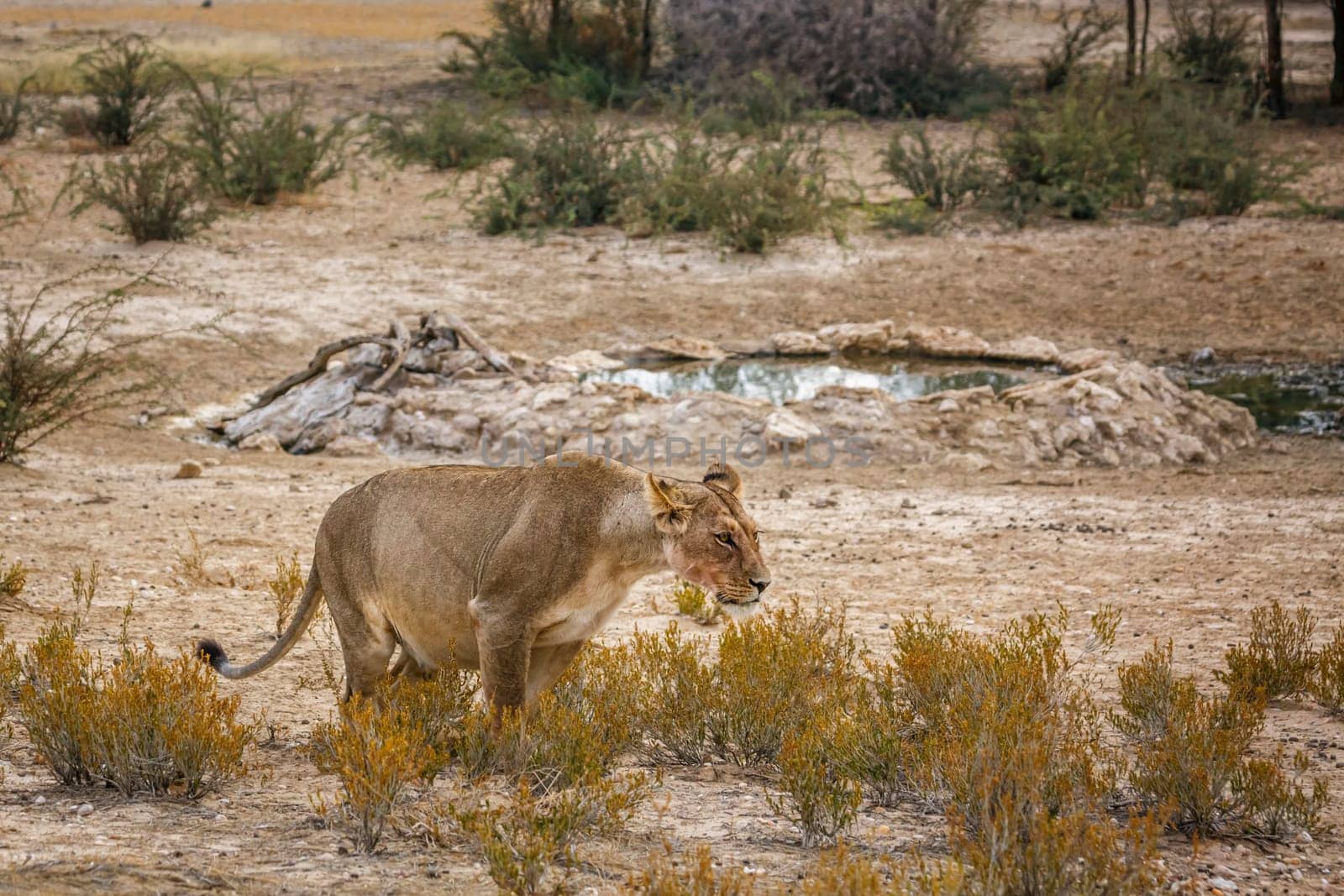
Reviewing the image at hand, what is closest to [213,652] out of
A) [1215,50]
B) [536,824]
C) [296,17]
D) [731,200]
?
[536,824]

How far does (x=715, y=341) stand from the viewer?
16469mm

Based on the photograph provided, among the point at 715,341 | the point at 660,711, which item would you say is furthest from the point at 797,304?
the point at 660,711

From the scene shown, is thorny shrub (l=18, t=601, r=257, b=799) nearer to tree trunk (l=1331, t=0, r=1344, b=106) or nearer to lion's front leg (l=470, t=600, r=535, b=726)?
lion's front leg (l=470, t=600, r=535, b=726)

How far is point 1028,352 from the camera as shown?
52.1ft

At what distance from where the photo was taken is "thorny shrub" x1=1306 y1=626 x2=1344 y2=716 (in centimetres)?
670

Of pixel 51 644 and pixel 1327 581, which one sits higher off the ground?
pixel 51 644

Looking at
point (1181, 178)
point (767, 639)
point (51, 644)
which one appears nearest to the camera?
point (51, 644)

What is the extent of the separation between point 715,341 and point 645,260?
2.89 m

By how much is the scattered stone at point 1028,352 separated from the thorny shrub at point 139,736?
462 inches

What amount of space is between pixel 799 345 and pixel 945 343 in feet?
5.13

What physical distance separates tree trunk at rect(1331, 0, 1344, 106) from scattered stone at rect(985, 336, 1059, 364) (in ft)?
48.1

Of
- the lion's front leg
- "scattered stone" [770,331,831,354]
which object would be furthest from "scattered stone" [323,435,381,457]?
the lion's front leg

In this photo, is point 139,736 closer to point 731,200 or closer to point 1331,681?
point 1331,681

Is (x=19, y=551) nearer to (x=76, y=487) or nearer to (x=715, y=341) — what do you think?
(x=76, y=487)
